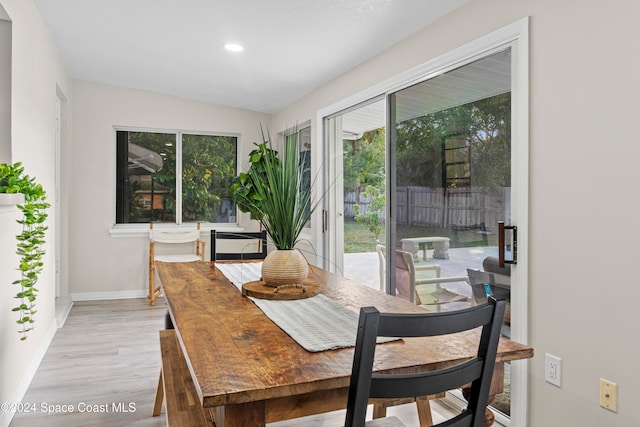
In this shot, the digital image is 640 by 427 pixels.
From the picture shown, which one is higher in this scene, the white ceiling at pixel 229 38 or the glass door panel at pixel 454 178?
the white ceiling at pixel 229 38

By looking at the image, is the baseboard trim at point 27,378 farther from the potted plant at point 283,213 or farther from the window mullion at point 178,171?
the window mullion at point 178,171

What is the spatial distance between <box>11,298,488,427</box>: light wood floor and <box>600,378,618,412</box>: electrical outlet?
3.10ft

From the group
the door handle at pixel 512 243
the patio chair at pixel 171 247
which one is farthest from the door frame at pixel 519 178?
the patio chair at pixel 171 247

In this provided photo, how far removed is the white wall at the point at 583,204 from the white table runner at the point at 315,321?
987 mm

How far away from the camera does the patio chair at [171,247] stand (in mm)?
5355

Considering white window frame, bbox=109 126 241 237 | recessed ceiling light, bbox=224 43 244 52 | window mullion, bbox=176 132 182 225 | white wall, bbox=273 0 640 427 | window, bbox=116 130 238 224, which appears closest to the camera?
white wall, bbox=273 0 640 427

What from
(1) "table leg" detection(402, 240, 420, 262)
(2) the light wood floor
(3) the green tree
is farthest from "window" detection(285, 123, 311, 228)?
(2) the light wood floor

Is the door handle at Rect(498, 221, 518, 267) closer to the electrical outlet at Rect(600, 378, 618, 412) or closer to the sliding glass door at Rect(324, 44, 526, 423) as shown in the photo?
the sliding glass door at Rect(324, 44, 526, 423)

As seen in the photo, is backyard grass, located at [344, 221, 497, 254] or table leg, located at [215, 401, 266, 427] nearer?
table leg, located at [215, 401, 266, 427]

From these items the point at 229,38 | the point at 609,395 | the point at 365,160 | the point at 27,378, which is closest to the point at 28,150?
the point at 27,378

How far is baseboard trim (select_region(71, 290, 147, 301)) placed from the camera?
17.6ft

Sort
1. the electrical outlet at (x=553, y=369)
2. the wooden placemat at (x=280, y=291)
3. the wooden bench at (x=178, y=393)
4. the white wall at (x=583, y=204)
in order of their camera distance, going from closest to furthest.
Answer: the wooden bench at (x=178, y=393)
the white wall at (x=583, y=204)
the wooden placemat at (x=280, y=291)
the electrical outlet at (x=553, y=369)

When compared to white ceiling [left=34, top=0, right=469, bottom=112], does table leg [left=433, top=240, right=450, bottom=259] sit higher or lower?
lower

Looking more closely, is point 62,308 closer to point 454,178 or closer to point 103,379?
point 103,379
